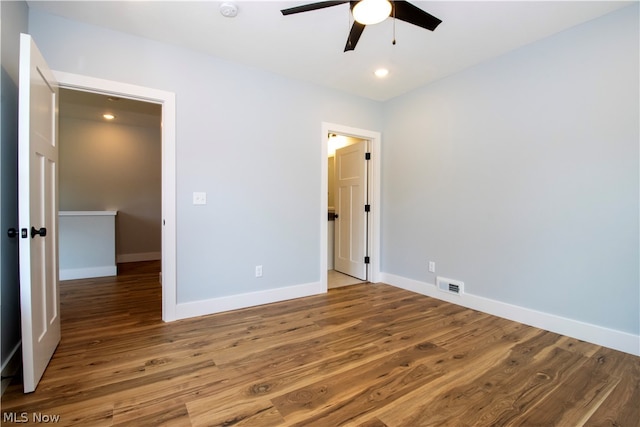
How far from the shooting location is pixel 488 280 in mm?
2953

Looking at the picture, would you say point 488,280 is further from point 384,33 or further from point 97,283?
point 97,283

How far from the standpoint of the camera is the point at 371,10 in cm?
164

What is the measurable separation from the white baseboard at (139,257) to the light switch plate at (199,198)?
3.80m

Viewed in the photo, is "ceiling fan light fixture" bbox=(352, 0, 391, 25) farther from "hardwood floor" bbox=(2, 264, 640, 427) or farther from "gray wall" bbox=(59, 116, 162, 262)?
"gray wall" bbox=(59, 116, 162, 262)

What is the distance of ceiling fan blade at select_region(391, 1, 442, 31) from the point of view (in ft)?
5.75

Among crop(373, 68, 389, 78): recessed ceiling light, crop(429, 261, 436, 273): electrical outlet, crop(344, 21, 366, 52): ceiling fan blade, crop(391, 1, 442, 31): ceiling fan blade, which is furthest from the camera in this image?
crop(429, 261, 436, 273): electrical outlet

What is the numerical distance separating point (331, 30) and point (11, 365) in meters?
3.20

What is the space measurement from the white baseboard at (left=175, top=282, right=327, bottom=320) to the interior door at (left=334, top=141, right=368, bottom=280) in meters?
0.93

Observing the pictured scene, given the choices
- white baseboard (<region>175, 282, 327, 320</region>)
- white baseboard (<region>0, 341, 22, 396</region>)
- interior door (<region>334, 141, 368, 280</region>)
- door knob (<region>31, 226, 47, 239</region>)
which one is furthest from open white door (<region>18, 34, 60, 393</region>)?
interior door (<region>334, 141, 368, 280</region>)

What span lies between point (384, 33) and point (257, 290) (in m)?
2.72

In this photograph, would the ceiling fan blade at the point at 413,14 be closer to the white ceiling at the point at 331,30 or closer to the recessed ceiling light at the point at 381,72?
the white ceiling at the point at 331,30

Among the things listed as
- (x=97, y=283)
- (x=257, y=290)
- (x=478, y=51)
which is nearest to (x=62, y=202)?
(x=97, y=283)

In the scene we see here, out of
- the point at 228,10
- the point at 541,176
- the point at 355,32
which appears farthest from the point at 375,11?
the point at 541,176

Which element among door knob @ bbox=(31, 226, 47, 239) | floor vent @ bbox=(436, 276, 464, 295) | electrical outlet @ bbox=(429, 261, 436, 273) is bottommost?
floor vent @ bbox=(436, 276, 464, 295)
